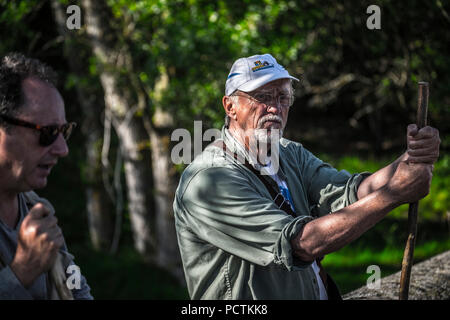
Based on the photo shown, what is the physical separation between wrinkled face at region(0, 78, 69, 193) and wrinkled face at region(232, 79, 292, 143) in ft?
3.54

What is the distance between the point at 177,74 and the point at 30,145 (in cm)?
524

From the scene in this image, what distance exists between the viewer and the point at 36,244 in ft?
5.73

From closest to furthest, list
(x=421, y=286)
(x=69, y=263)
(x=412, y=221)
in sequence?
(x=69, y=263)
(x=412, y=221)
(x=421, y=286)

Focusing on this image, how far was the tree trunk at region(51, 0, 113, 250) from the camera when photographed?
776cm

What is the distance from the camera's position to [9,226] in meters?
2.12

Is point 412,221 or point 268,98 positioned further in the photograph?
point 268,98

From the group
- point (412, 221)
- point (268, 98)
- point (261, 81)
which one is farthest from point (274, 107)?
point (412, 221)

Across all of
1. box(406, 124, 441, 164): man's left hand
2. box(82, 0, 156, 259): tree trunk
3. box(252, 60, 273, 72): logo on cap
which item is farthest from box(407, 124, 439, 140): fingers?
box(82, 0, 156, 259): tree trunk

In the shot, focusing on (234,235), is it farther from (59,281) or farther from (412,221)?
(412,221)

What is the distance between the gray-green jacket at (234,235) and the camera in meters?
2.33

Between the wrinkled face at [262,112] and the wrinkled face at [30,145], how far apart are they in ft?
3.54
